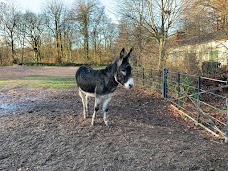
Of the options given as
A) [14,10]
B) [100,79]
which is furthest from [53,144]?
[14,10]

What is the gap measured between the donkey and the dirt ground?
801 mm

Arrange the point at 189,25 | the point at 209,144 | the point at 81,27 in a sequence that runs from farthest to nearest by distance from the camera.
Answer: the point at 81,27, the point at 189,25, the point at 209,144

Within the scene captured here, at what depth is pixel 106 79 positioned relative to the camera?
15.4 ft

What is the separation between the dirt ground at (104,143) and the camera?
10.3 ft

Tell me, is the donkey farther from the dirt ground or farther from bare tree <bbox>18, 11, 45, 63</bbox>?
bare tree <bbox>18, 11, 45, 63</bbox>

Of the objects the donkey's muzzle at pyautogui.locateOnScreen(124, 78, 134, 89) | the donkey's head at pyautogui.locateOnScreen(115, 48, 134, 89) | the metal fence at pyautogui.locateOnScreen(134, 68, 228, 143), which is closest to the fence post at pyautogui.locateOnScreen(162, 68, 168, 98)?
the metal fence at pyautogui.locateOnScreen(134, 68, 228, 143)

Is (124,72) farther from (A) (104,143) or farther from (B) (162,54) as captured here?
(B) (162,54)

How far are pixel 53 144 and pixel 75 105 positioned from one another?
342 centimetres

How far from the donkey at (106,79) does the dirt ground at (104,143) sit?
80 cm

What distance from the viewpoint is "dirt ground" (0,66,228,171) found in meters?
3.14

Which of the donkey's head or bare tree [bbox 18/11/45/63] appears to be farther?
bare tree [bbox 18/11/45/63]

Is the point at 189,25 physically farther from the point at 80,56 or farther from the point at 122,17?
the point at 80,56

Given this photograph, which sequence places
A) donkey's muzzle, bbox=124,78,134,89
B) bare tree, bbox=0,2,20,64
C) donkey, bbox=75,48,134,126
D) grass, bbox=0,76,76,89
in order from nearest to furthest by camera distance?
donkey's muzzle, bbox=124,78,134,89 → donkey, bbox=75,48,134,126 → grass, bbox=0,76,76,89 → bare tree, bbox=0,2,20,64

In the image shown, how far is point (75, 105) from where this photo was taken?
7.30 metres
